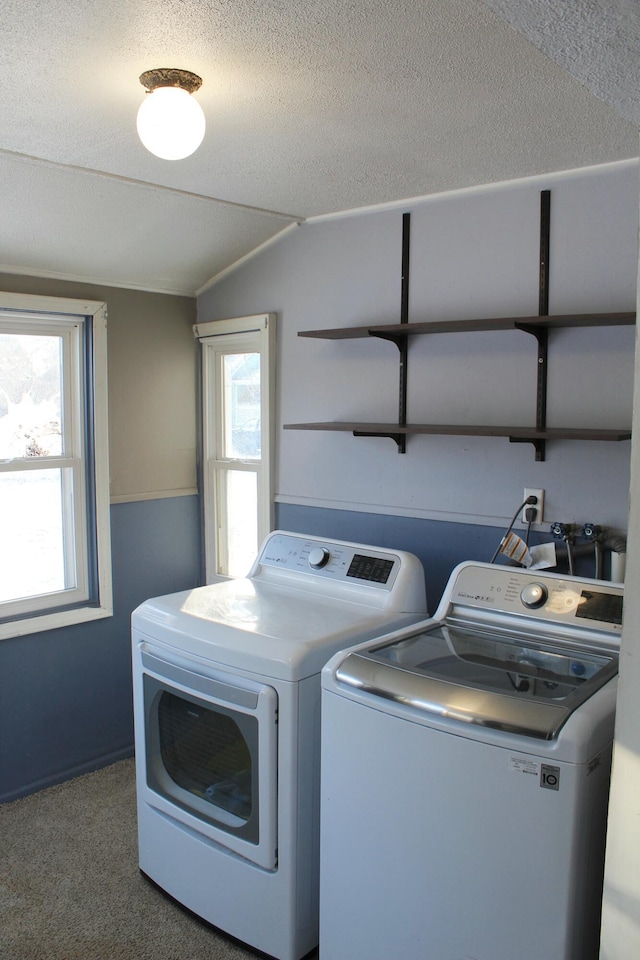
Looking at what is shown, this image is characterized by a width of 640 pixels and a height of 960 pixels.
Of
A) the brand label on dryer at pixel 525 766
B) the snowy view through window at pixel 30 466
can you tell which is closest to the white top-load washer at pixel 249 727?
the brand label on dryer at pixel 525 766

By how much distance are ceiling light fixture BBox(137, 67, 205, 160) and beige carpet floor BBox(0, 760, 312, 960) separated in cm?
216

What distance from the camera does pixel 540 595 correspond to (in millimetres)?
2045

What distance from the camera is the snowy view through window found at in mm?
2914

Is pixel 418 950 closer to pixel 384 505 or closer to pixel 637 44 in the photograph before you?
pixel 384 505

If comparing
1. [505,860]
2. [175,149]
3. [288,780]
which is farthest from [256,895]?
[175,149]

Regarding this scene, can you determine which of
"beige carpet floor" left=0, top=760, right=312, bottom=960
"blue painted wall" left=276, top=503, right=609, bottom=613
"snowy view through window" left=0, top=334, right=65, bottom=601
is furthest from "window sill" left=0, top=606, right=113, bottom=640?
"blue painted wall" left=276, top=503, right=609, bottom=613

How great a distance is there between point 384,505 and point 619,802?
154 centimetres

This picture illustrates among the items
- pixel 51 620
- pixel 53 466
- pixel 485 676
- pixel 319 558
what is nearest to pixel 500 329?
pixel 319 558

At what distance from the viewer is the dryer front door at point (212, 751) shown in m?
2.02

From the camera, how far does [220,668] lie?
209 centimetres

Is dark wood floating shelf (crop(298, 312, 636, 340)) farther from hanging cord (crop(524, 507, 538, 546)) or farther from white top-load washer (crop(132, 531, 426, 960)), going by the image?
white top-load washer (crop(132, 531, 426, 960))

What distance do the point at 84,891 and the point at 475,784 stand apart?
5.04 ft

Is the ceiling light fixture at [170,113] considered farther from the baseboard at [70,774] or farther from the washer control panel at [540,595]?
the baseboard at [70,774]

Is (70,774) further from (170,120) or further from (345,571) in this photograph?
(170,120)
